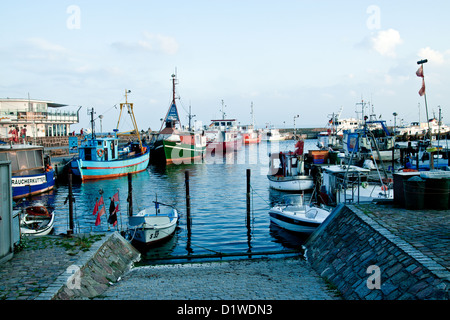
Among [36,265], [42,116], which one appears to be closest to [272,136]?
[42,116]

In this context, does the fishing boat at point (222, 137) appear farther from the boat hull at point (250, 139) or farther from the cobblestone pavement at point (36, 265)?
the cobblestone pavement at point (36, 265)

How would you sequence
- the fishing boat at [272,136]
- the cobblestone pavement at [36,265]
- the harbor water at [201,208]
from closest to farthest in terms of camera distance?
the cobblestone pavement at [36,265], the harbor water at [201,208], the fishing boat at [272,136]

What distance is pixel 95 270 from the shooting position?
11.0 m

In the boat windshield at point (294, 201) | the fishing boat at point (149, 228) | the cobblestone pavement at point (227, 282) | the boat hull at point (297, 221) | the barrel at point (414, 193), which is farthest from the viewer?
the boat windshield at point (294, 201)

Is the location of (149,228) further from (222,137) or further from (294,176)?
(222,137)

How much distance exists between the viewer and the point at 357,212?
13.0 metres

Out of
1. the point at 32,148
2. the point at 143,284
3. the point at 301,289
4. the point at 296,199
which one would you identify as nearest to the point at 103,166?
the point at 32,148

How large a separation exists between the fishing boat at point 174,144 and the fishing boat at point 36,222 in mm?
37373

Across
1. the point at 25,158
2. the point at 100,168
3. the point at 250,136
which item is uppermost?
the point at 250,136

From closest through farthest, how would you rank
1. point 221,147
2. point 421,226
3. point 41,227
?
point 421,226 → point 41,227 → point 221,147

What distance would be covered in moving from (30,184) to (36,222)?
1404cm

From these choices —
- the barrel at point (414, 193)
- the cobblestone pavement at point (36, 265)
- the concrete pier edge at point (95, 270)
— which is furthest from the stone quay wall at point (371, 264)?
the cobblestone pavement at point (36, 265)

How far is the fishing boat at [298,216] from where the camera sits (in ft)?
62.0
